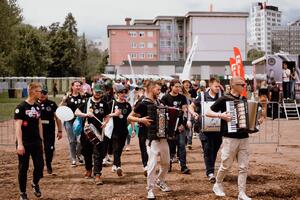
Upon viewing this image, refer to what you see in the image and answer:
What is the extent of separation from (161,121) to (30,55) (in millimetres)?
66321

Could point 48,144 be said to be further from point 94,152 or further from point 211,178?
point 211,178

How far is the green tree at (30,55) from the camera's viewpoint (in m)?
70.5

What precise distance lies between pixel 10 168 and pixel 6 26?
35793 mm

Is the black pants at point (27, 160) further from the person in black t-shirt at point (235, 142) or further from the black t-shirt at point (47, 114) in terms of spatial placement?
the person in black t-shirt at point (235, 142)

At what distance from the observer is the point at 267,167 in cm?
1025

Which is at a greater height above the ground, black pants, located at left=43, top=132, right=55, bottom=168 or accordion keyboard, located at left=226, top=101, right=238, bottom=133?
accordion keyboard, located at left=226, top=101, right=238, bottom=133

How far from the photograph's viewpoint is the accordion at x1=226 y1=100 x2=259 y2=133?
684 centimetres

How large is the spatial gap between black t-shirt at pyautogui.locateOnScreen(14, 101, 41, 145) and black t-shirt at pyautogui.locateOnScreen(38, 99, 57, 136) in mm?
2135

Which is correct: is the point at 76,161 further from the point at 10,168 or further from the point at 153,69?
the point at 153,69

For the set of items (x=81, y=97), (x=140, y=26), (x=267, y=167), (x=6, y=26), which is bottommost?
(x=267, y=167)

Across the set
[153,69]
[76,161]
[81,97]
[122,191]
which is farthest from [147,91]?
[153,69]

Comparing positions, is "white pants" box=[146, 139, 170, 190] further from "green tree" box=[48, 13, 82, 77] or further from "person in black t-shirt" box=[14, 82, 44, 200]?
"green tree" box=[48, 13, 82, 77]

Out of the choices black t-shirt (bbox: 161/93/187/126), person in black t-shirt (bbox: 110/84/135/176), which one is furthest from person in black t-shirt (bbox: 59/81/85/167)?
black t-shirt (bbox: 161/93/187/126)

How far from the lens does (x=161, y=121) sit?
7.32 metres
